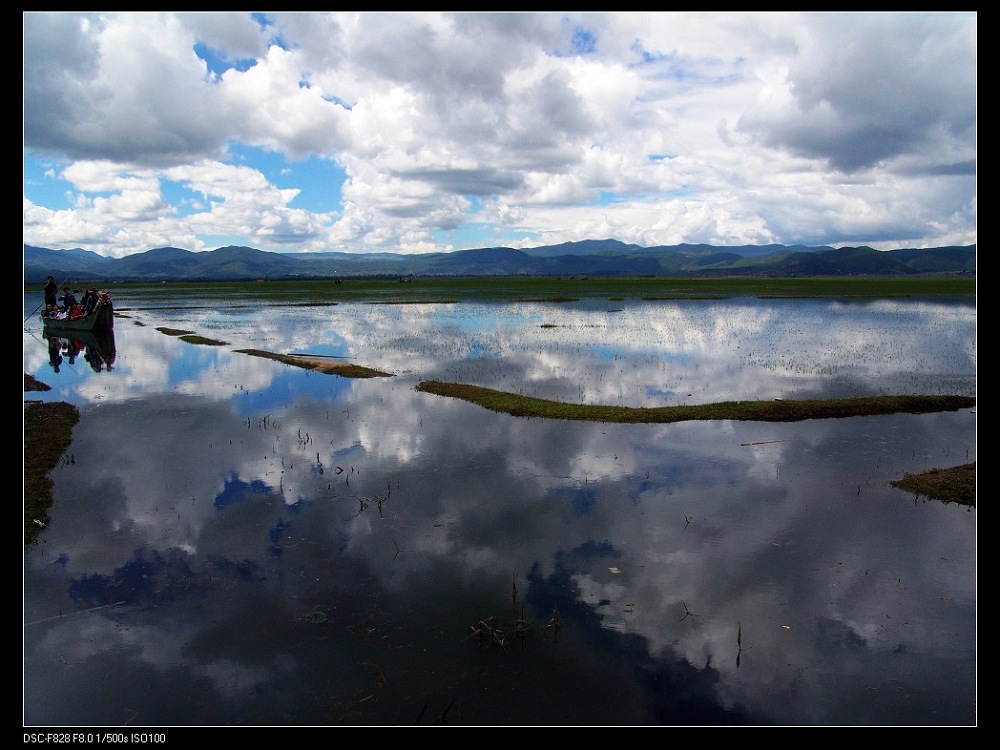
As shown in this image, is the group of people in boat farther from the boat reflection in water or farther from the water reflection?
the water reflection

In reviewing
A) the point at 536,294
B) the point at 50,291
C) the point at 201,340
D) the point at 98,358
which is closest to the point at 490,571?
the point at 98,358

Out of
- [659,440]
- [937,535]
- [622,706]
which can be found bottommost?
[622,706]

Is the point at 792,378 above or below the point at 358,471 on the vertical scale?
above

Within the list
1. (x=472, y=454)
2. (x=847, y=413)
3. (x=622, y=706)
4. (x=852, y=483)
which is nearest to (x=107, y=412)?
(x=472, y=454)

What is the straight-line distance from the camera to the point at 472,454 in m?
20.0

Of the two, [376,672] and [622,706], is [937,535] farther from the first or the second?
[376,672]

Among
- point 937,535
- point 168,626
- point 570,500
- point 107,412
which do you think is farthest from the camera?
point 107,412

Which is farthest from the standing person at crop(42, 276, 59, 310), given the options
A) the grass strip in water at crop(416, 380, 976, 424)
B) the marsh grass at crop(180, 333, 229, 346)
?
the grass strip in water at crop(416, 380, 976, 424)

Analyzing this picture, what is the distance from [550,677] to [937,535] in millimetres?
11259

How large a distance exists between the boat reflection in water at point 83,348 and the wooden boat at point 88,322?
43 cm

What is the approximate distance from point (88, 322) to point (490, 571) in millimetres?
54595

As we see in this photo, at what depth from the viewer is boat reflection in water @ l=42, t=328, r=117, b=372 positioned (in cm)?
3969

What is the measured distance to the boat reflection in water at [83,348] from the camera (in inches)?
1563

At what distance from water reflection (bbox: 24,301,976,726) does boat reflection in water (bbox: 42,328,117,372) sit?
15.6m
